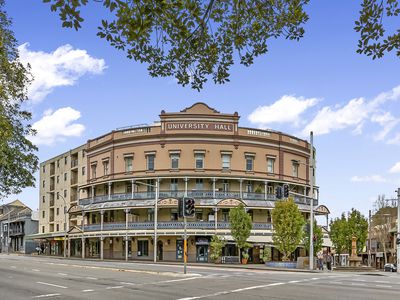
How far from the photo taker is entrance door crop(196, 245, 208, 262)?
192ft

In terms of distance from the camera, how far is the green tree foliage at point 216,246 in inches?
2163

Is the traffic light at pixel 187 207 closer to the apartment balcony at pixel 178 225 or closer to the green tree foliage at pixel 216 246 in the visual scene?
the green tree foliage at pixel 216 246

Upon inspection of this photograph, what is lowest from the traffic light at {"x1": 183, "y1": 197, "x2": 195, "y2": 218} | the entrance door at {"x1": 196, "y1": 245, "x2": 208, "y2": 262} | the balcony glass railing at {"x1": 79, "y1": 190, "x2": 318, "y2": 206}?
the entrance door at {"x1": 196, "y1": 245, "x2": 208, "y2": 262}

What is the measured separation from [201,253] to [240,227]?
6.21m

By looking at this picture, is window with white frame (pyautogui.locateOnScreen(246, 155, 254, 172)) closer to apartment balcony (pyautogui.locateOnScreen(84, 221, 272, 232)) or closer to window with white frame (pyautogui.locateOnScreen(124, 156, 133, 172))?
apartment balcony (pyautogui.locateOnScreen(84, 221, 272, 232))

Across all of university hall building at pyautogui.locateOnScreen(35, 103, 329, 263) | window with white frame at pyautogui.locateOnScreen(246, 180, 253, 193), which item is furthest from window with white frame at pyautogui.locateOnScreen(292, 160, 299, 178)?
window with white frame at pyautogui.locateOnScreen(246, 180, 253, 193)

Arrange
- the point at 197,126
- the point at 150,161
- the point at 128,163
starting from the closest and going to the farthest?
the point at 197,126 → the point at 150,161 → the point at 128,163

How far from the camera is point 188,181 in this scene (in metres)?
62.2

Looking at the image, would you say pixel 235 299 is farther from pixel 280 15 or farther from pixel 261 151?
pixel 261 151

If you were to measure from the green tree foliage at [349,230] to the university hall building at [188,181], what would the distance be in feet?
14.8

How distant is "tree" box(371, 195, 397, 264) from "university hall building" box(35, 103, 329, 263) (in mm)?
18813

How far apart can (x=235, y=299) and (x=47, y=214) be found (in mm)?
78366

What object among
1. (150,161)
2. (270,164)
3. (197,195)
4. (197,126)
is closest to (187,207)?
(197,195)

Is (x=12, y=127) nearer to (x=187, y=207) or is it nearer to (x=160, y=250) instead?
(x=187, y=207)
